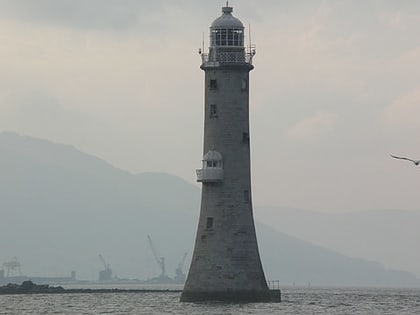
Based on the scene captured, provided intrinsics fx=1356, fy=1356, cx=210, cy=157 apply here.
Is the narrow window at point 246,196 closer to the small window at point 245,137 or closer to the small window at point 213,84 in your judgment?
the small window at point 245,137

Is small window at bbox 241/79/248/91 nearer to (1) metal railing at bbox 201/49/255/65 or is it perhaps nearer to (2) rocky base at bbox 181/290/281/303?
(1) metal railing at bbox 201/49/255/65

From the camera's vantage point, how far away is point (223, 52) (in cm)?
9169

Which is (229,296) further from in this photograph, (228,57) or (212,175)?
(228,57)

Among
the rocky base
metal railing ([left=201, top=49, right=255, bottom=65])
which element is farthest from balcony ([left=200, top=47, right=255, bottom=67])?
the rocky base

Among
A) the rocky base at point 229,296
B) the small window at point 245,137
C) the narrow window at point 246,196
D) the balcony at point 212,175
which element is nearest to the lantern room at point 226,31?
the small window at point 245,137

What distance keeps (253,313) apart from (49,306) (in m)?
29.6

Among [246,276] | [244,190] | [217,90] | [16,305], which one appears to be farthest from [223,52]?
[16,305]

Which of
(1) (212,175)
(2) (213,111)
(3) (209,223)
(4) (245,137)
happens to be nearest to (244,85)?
(2) (213,111)

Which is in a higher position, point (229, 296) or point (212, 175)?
point (212, 175)

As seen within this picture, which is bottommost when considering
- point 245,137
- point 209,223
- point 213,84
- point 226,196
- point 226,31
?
point 209,223

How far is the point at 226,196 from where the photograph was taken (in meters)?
90.4

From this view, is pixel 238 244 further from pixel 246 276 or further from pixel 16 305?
pixel 16 305

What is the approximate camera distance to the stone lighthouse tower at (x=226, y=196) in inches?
3551

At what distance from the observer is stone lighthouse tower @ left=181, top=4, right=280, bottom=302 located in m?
90.2
